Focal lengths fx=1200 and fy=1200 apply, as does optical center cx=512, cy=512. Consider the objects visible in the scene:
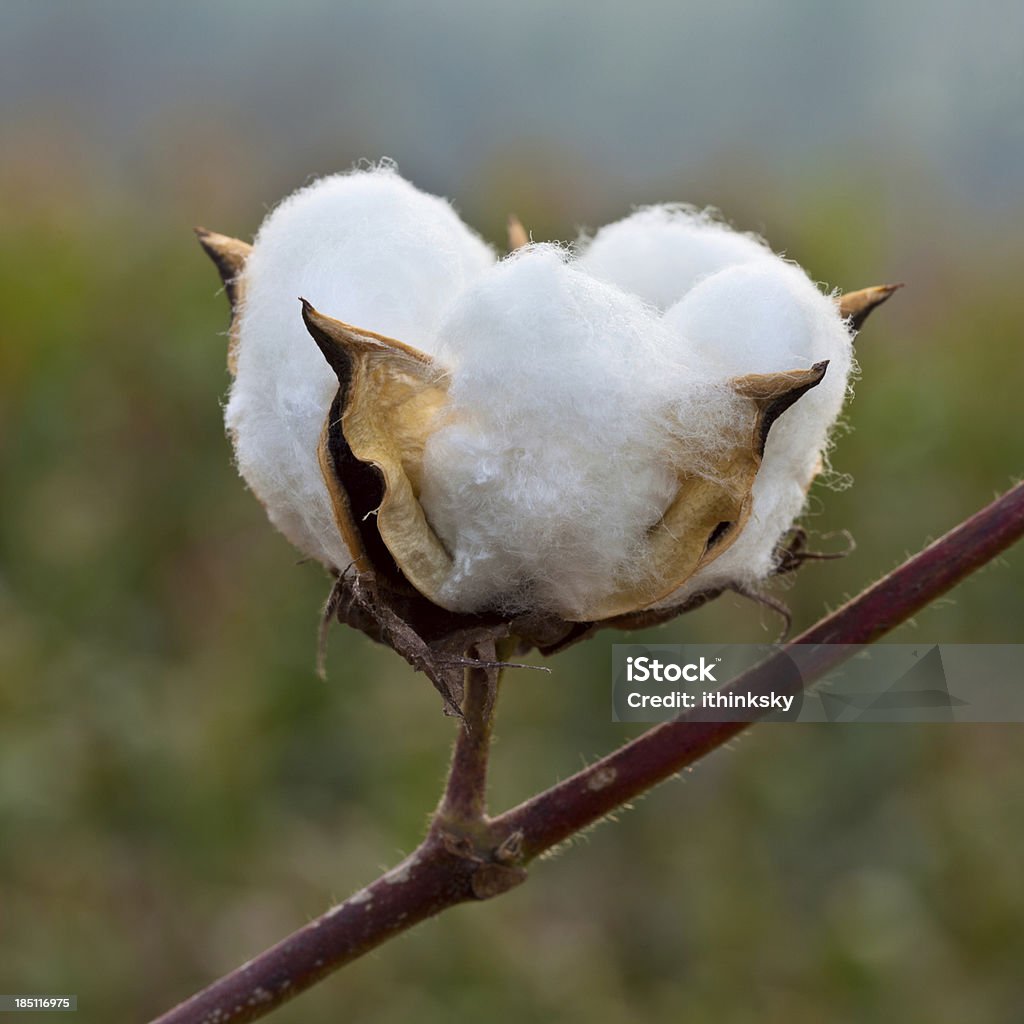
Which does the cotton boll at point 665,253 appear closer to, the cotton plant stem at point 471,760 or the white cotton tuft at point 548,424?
the white cotton tuft at point 548,424

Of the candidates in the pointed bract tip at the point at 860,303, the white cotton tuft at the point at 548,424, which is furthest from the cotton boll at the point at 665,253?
the white cotton tuft at the point at 548,424

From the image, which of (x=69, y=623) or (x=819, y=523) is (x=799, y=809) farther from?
(x=69, y=623)

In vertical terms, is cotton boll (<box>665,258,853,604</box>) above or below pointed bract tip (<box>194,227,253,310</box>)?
below

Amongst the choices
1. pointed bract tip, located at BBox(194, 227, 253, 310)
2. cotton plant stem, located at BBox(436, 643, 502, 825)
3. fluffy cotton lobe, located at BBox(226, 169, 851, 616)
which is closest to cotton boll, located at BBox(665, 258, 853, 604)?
fluffy cotton lobe, located at BBox(226, 169, 851, 616)

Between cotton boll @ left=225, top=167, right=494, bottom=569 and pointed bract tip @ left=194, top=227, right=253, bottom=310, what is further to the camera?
pointed bract tip @ left=194, top=227, right=253, bottom=310

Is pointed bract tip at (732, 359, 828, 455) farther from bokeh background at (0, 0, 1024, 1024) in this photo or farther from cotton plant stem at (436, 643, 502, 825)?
bokeh background at (0, 0, 1024, 1024)
